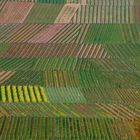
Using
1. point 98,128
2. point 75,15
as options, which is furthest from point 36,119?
point 75,15

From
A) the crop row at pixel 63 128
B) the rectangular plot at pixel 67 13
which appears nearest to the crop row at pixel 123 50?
the rectangular plot at pixel 67 13

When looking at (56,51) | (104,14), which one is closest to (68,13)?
(104,14)

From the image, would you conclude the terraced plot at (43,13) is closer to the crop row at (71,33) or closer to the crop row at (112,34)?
the crop row at (71,33)

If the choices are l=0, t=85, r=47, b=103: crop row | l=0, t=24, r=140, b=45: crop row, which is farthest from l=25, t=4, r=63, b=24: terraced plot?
l=0, t=85, r=47, b=103: crop row

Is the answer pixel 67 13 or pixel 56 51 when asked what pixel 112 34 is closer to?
pixel 67 13

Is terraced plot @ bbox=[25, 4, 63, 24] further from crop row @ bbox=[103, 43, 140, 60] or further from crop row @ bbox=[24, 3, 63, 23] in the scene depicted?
crop row @ bbox=[103, 43, 140, 60]

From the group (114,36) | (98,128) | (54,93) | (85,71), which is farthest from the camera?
(114,36)

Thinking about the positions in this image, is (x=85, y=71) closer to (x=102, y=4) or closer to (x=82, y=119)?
(x=82, y=119)
